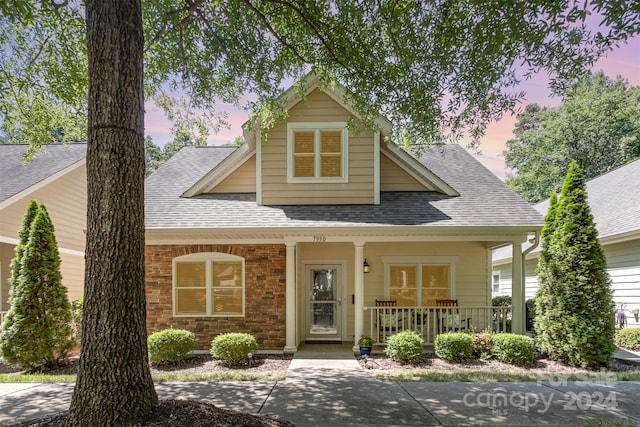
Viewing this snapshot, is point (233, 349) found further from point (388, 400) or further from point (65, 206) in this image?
point (65, 206)

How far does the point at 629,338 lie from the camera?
9.64 m

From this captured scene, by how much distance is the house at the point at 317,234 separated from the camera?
8.85 meters

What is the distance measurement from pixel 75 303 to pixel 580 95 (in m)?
11.7

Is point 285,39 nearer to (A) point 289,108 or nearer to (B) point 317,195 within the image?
(A) point 289,108

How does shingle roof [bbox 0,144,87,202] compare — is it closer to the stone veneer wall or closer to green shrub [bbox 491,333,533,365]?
the stone veneer wall

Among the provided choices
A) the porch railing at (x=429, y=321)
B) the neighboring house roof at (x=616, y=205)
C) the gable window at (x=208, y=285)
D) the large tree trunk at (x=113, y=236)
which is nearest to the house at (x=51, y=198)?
the gable window at (x=208, y=285)

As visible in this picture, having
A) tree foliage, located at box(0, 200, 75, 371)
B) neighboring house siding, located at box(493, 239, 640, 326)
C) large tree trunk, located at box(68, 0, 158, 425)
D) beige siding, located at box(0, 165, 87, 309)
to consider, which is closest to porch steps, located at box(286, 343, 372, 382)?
large tree trunk, located at box(68, 0, 158, 425)

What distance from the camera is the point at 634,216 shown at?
10.6 meters

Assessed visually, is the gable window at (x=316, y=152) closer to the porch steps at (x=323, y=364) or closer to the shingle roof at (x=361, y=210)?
the shingle roof at (x=361, y=210)

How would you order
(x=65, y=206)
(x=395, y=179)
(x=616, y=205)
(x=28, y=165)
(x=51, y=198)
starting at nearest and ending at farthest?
(x=395, y=179)
(x=616, y=205)
(x=51, y=198)
(x=28, y=165)
(x=65, y=206)

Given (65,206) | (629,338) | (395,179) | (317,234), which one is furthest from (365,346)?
(65,206)

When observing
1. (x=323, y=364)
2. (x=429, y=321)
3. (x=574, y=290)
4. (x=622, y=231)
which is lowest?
(x=323, y=364)

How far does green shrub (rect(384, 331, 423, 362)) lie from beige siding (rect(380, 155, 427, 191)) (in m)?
3.92

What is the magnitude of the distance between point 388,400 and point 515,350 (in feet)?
12.6
